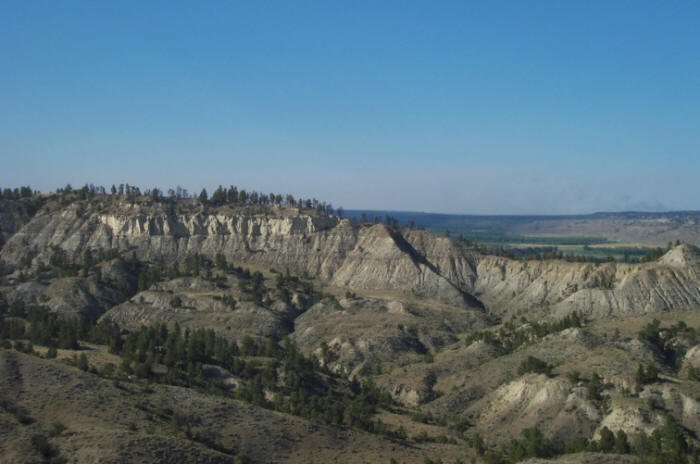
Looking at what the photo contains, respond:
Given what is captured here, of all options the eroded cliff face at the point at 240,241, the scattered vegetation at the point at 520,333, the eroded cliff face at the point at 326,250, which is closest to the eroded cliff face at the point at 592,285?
the eroded cliff face at the point at 326,250

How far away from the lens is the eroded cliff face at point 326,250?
497ft

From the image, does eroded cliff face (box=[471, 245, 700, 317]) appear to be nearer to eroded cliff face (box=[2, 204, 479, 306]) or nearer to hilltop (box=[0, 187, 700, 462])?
hilltop (box=[0, 187, 700, 462])

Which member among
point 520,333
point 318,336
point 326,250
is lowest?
point 318,336

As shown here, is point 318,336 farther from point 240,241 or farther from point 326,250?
point 240,241

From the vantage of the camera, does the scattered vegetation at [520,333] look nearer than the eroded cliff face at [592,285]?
Yes

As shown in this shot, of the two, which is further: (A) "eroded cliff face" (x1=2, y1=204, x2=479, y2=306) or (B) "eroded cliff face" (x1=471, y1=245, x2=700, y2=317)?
(A) "eroded cliff face" (x1=2, y1=204, x2=479, y2=306)

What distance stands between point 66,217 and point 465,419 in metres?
111

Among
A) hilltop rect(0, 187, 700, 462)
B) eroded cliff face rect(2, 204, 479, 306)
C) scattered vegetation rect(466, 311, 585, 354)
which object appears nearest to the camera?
hilltop rect(0, 187, 700, 462)

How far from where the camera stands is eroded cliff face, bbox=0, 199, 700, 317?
15138 centimetres

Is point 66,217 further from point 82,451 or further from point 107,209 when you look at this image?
point 82,451

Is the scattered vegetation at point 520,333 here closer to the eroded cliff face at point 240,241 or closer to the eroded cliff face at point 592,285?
the eroded cliff face at point 592,285

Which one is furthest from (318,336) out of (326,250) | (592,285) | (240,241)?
(240,241)

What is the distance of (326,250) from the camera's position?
17088 centimetres

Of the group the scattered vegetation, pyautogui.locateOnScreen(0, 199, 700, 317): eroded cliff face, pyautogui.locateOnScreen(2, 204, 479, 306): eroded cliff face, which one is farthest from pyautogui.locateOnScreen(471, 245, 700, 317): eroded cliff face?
pyautogui.locateOnScreen(2, 204, 479, 306): eroded cliff face
